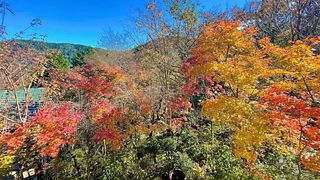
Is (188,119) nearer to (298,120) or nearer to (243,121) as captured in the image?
(243,121)

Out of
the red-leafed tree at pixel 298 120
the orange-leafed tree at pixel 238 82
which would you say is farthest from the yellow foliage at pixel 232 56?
the red-leafed tree at pixel 298 120

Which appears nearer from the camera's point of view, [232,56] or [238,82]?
[238,82]

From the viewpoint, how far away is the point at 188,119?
11.4m

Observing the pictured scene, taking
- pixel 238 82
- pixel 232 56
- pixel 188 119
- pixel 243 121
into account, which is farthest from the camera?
pixel 188 119

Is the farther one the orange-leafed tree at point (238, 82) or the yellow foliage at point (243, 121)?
the orange-leafed tree at point (238, 82)

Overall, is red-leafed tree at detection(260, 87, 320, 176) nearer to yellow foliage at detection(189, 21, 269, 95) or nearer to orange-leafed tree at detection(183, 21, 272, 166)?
orange-leafed tree at detection(183, 21, 272, 166)

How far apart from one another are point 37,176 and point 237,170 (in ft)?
24.2

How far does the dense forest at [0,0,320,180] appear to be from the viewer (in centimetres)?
542

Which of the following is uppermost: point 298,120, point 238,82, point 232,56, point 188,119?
point 232,56

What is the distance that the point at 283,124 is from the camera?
5.65m

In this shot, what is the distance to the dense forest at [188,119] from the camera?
213 inches

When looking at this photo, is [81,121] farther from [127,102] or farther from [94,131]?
[127,102]

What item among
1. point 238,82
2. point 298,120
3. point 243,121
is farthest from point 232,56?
point 298,120

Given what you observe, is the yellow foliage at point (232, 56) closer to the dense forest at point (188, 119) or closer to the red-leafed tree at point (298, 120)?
the dense forest at point (188, 119)
